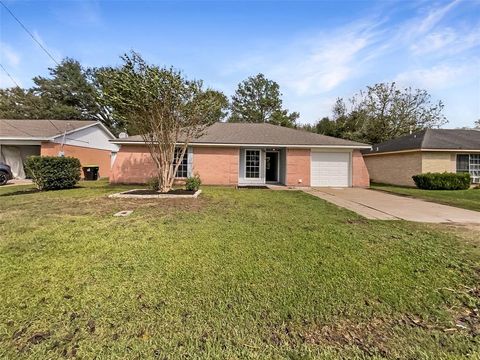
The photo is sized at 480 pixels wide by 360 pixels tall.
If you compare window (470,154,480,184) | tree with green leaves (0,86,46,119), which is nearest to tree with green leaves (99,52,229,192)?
window (470,154,480,184)

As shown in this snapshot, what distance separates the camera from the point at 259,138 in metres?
15.5

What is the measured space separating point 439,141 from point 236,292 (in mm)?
19306

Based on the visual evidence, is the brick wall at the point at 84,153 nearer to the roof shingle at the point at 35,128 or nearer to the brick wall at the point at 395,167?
the roof shingle at the point at 35,128

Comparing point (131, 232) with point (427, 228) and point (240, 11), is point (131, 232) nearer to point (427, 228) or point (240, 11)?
point (427, 228)

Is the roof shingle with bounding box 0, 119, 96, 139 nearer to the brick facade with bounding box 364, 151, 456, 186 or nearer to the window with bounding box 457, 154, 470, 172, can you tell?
the brick facade with bounding box 364, 151, 456, 186

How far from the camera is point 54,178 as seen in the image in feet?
37.5

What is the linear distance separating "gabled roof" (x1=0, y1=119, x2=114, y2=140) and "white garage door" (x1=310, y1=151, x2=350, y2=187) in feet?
58.6

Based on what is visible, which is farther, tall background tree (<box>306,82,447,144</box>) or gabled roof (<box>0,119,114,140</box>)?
tall background tree (<box>306,82,447,144</box>)

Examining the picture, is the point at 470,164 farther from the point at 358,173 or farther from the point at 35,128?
the point at 35,128

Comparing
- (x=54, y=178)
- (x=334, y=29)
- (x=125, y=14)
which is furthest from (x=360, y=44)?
(x=54, y=178)

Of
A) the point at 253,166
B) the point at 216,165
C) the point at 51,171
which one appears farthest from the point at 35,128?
the point at 253,166

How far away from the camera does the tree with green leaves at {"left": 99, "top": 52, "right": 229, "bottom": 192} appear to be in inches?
337

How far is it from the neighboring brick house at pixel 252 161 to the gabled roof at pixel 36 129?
306 inches

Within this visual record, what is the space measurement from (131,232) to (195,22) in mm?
8611
